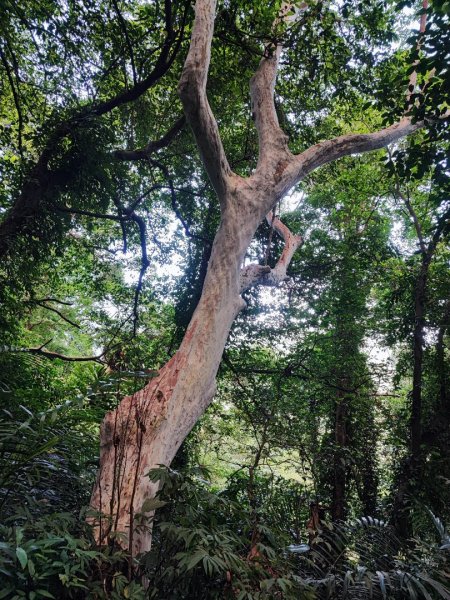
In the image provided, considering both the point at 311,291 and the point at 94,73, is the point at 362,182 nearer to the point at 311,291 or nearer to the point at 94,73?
the point at 311,291

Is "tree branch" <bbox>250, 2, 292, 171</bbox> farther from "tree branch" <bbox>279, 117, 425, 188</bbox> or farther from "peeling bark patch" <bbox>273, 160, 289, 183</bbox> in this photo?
"tree branch" <bbox>279, 117, 425, 188</bbox>

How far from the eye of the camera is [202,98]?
121 inches

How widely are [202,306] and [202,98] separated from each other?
174 cm

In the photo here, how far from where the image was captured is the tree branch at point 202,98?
302cm

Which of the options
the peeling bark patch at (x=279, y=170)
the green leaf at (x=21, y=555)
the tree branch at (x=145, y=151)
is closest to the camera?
the green leaf at (x=21, y=555)

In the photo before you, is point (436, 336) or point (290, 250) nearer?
point (290, 250)

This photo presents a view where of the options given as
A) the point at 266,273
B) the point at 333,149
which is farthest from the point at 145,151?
the point at 266,273

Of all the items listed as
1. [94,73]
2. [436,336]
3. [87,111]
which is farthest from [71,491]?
[436,336]

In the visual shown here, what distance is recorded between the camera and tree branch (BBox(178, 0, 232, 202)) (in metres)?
3.02

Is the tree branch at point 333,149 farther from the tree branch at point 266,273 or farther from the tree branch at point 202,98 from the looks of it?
the tree branch at point 202,98

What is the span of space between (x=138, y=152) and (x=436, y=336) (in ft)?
19.8

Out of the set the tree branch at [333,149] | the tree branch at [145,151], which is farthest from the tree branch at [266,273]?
the tree branch at [145,151]

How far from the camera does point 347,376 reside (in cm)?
694

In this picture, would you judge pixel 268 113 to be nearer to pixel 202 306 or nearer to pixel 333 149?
pixel 333 149
